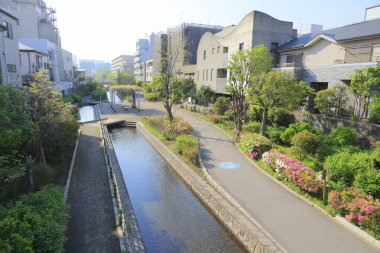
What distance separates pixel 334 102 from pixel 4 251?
20939mm

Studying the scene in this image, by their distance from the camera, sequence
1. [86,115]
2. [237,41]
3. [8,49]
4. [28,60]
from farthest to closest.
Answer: [86,115] < [28,60] < [237,41] < [8,49]

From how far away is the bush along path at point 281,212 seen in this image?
850cm

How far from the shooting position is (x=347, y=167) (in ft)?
39.7

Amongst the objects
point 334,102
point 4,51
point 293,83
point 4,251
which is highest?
point 4,51

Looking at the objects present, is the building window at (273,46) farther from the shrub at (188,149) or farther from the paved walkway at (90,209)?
the paved walkway at (90,209)

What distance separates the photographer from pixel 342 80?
1997cm

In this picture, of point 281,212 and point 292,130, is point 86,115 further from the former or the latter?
point 281,212

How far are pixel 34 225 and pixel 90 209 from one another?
3.82 meters

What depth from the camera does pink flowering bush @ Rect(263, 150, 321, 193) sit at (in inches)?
446

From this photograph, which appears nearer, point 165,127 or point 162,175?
point 162,175

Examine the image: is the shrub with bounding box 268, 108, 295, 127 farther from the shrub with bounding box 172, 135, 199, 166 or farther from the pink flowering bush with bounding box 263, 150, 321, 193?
the shrub with bounding box 172, 135, 199, 166

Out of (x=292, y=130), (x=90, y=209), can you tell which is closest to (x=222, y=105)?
(x=292, y=130)

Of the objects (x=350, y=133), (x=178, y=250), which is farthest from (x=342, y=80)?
(x=178, y=250)

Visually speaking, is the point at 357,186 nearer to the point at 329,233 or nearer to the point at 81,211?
the point at 329,233
